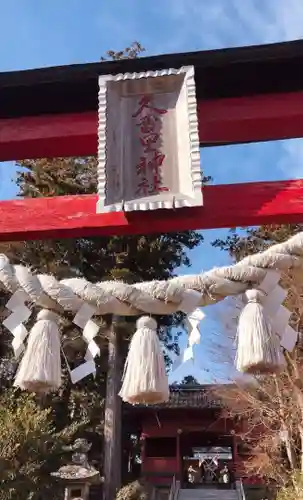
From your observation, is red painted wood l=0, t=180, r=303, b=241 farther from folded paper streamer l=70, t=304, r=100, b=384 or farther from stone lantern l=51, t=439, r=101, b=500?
stone lantern l=51, t=439, r=101, b=500

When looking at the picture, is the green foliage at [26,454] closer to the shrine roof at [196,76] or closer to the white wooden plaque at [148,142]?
the shrine roof at [196,76]

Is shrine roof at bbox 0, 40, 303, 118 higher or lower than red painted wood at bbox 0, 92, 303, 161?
higher

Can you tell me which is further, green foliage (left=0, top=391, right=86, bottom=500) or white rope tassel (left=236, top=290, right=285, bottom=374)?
green foliage (left=0, top=391, right=86, bottom=500)

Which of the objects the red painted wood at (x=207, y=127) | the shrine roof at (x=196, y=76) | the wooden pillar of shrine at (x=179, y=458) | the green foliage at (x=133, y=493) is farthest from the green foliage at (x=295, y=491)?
the shrine roof at (x=196, y=76)

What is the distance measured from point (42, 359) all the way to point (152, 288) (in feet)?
1.40

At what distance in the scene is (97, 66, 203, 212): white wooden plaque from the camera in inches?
105

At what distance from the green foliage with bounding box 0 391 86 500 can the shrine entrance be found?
6.89 metres

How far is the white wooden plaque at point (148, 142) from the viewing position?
267 centimetres

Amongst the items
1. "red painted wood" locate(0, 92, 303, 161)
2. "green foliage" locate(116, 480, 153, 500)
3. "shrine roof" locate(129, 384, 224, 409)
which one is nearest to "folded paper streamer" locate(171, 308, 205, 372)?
"red painted wood" locate(0, 92, 303, 161)

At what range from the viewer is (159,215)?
2.67 meters

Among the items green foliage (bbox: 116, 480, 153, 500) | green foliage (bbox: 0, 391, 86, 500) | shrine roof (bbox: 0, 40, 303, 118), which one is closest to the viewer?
shrine roof (bbox: 0, 40, 303, 118)

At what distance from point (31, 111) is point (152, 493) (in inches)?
511

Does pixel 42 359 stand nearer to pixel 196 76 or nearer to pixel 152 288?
pixel 152 288

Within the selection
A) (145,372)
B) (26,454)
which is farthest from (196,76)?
(26,454)
